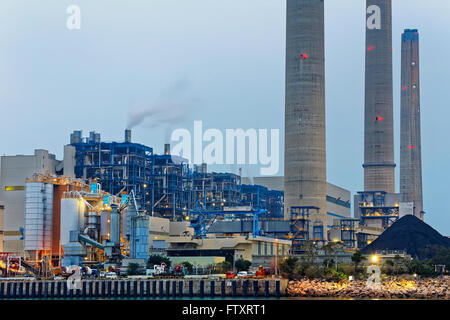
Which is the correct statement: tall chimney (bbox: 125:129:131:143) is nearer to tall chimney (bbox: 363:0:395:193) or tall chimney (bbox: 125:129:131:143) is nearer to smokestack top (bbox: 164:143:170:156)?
smokestack top (bbox: 164:143:170:156)

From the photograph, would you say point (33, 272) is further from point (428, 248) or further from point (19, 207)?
point (428, 248)

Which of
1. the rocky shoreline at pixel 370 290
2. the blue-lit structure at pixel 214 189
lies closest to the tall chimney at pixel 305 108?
the blue-lit structure at pixel 214 189

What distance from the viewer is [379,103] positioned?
153625 mm

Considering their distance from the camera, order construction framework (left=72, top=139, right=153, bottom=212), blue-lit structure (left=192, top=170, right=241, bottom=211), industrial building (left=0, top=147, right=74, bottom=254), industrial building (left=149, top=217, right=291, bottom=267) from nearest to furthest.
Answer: industrial building (left=149, top=217, right=291, bottom=267) → industrial building (left=0, top=147, right=74, bottom=254) → construction framework (left=72, top=139, right=153, bottom=212) → blue-lit structure (left=192, top=170, right=241, bottom=211)

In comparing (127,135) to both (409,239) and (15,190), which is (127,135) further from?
(409,239)

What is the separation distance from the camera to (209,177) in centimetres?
14212

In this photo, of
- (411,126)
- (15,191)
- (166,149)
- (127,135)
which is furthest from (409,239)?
(411,126)

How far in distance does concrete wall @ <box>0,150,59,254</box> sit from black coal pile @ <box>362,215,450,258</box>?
153 ft

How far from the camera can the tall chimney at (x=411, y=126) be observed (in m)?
167

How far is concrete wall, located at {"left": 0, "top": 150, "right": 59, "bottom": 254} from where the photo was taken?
106688mm

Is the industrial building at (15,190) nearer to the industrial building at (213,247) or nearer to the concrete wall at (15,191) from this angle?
the concrete wall at (15,191)

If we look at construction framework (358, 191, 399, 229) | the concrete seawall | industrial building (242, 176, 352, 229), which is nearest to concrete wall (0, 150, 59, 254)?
the concrete seawall

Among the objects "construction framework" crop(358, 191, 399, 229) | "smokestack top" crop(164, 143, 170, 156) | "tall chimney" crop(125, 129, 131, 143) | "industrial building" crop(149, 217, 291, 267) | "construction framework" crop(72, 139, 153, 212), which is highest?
"tall chimney" crop(125, 129, 131, 143)

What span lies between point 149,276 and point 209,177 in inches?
2375
